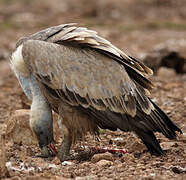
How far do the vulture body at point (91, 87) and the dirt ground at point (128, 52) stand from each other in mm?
401

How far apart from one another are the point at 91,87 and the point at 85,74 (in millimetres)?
162

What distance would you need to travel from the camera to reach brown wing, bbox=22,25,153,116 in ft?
21.2

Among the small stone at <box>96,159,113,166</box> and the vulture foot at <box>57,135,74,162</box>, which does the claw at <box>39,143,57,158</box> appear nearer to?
the vulture foot at <box>57,135,74,162</box>

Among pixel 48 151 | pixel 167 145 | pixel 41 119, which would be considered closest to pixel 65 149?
pixel 48 151

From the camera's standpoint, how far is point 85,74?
6.46m

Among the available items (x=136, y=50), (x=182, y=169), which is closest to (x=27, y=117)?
(x=182, y=169)

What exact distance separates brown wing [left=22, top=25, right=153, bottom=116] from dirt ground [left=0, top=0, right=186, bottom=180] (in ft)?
2.12

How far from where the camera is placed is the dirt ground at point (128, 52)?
6023mm

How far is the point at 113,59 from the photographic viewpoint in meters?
6.61

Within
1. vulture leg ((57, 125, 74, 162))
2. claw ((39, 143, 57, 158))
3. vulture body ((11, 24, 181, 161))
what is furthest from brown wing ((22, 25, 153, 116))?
claw ((39, 143, 57, 158))

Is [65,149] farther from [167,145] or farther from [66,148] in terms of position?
[167,145]

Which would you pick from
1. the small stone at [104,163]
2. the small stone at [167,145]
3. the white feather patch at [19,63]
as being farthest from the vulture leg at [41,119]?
the small stone at [167,145]

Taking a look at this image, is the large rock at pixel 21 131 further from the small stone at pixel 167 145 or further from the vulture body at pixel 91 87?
the small stone at pixel 167 145

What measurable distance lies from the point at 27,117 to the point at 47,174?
1.65 meters
